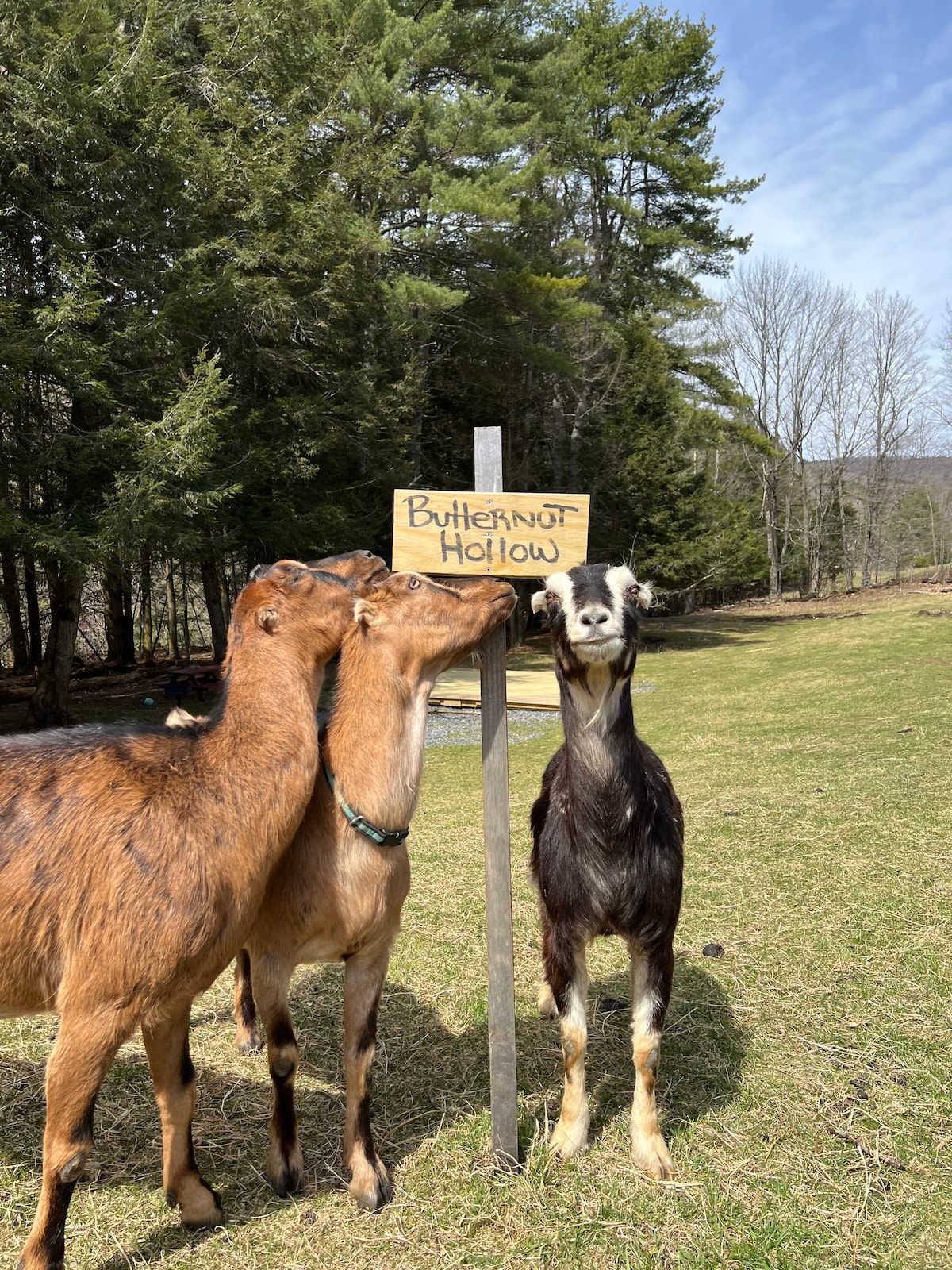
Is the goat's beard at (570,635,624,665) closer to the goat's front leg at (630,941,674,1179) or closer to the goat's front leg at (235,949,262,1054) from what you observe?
the goat's front leg at (630,941,674,1179)

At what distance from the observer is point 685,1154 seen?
3.01 metres

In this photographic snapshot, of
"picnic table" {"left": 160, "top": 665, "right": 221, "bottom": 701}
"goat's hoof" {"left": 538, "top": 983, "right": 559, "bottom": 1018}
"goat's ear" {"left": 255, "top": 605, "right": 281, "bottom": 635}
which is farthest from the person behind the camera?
"picnic table" {"left": 160, "top": 665, "right": 221, "bottom": 701}

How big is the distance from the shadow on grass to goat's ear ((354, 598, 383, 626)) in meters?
1.90

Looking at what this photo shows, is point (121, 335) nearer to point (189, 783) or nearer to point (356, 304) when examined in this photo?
point (356, 304)

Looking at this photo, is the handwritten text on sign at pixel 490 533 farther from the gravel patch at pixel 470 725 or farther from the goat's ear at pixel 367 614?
the gravel patch at pixel 470 725

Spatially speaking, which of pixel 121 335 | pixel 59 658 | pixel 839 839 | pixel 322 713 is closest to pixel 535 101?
pixel 121 335

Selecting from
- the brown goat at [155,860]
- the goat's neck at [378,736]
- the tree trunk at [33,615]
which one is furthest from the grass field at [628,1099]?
the tree trunk at [33,615]

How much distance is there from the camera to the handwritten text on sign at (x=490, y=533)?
2980mm

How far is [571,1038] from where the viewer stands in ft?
9.82

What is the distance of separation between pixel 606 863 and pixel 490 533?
1.22 meters

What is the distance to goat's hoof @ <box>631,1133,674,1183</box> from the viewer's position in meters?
2.90

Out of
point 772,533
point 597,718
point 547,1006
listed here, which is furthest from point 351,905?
point 772,533

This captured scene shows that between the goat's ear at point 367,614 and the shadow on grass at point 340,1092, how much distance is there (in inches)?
74.7

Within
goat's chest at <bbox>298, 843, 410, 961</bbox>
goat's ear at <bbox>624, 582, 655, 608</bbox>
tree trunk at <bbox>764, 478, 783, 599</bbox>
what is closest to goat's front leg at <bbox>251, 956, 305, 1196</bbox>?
goat's chest at <bbox>298, 843, 410, 961</bbox>
